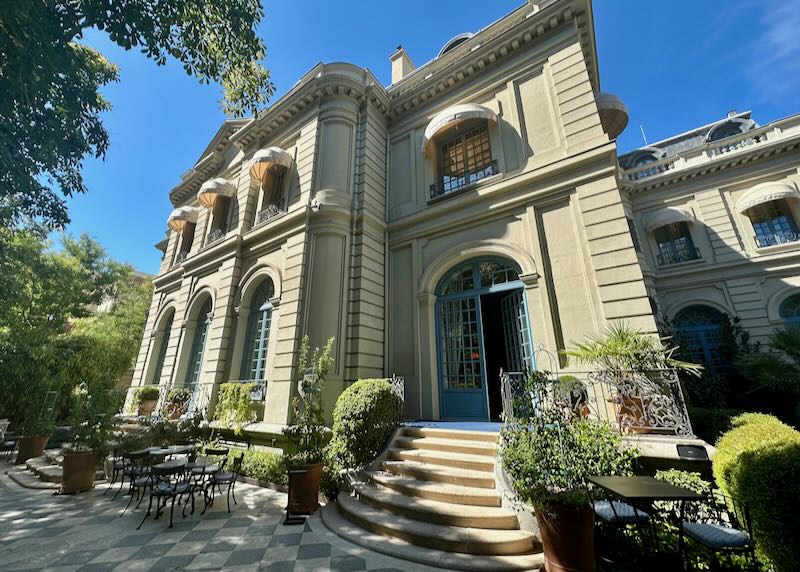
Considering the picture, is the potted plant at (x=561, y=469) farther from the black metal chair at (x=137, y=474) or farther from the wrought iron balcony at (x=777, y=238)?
the wrought iron balcony at (x=777, y=238)

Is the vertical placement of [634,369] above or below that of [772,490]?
above

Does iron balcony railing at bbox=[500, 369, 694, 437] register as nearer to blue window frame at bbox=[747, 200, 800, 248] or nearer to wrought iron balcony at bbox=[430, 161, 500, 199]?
wrought iron balcony at bbox=[430, 161, 500, 199]

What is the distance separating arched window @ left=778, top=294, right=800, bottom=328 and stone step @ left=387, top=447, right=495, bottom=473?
13.4 m

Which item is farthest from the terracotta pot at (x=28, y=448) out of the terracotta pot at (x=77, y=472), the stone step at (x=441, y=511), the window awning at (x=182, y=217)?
the stone step at (x=441, y=511)

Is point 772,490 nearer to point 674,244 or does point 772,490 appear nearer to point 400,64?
point 674,244

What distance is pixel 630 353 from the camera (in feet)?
17.4

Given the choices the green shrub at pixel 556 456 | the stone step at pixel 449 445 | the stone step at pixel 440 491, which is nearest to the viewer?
the green shrub at pixel 556 456

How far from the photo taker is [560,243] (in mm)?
7328

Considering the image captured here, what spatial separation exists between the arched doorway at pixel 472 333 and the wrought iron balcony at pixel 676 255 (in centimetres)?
1032

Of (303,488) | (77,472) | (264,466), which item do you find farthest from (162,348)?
(303,488)

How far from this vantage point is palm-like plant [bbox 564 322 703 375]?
520 centimetres

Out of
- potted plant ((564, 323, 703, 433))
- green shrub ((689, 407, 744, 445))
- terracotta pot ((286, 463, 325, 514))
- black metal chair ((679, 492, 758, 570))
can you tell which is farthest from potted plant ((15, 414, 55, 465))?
green shrub ((689, 407, 744, 445))

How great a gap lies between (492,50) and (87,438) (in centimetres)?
1410

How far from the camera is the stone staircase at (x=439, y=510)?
376cm
